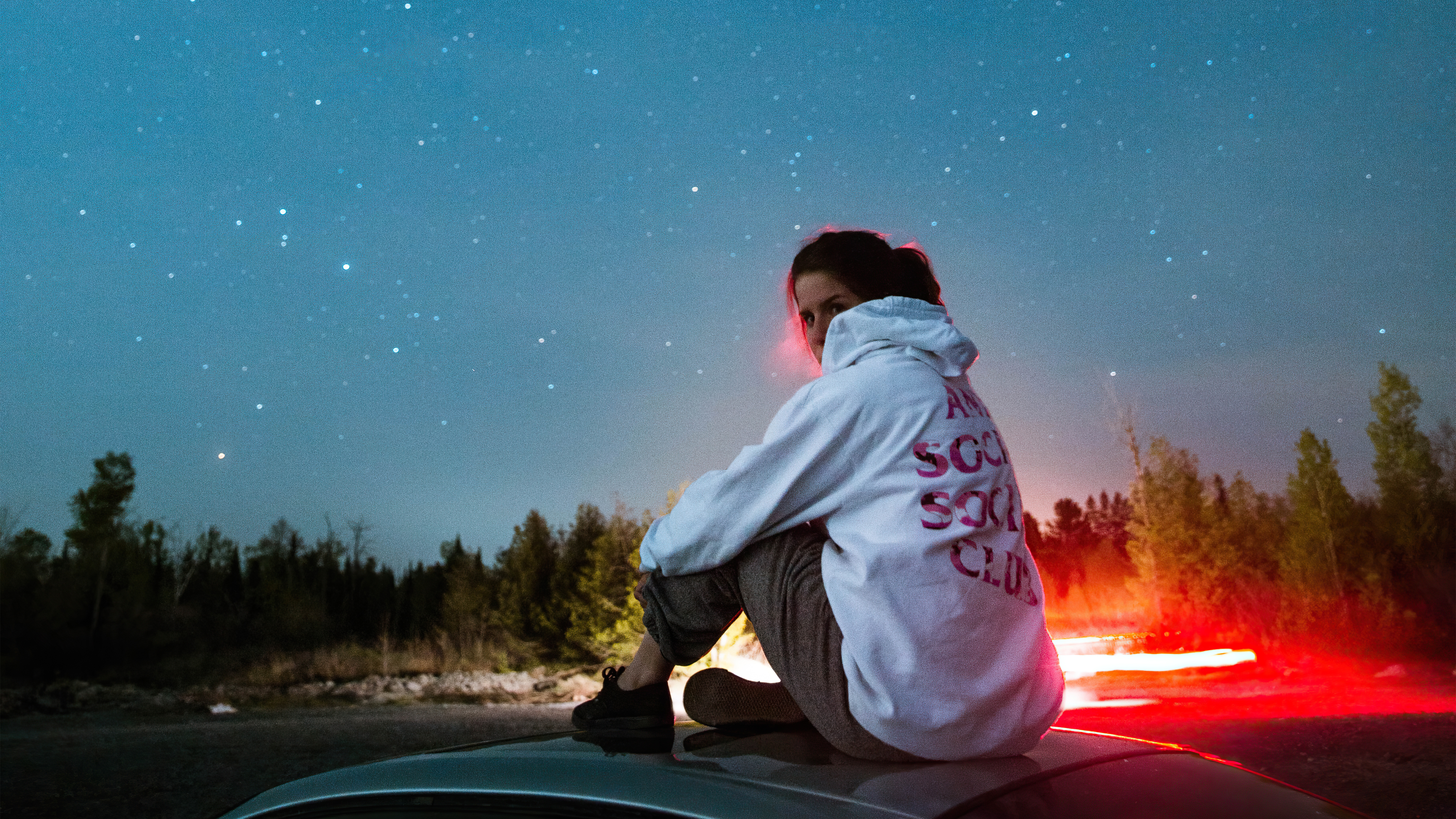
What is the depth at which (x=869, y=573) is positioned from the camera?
1.52m

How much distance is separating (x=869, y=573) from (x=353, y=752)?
27.6ft

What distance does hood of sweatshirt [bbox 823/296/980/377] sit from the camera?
1.82 meters

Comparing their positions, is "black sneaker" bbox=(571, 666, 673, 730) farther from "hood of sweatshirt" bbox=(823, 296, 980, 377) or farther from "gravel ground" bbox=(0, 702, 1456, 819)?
"gravel ground" bbox=(0, 702, 1456, 819)

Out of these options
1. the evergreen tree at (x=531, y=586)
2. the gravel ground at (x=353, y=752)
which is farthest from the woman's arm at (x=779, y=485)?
the evergreen tree at (x=531, y=586)

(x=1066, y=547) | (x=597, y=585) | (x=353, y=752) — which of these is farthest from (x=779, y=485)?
(x=1066, y=547)

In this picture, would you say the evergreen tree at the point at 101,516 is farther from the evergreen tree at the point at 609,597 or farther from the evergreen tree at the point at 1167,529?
the evergreen tree at the point at 1167,529

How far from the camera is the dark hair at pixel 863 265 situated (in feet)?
7.20

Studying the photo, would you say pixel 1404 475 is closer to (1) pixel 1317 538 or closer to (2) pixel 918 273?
(1) pixel 1317 538

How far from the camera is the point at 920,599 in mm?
1507

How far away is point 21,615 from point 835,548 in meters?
24.0

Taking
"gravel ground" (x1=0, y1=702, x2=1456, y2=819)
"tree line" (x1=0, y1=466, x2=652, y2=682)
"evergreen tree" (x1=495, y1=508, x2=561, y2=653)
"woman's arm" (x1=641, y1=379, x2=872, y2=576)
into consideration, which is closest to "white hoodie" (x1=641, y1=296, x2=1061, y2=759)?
"woman's arm" (x1=641, y1=379, x2=872, y2=576)

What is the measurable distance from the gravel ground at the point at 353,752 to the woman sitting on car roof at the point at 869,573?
226 cm

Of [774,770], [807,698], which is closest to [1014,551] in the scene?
[807,698]

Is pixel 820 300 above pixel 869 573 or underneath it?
above
